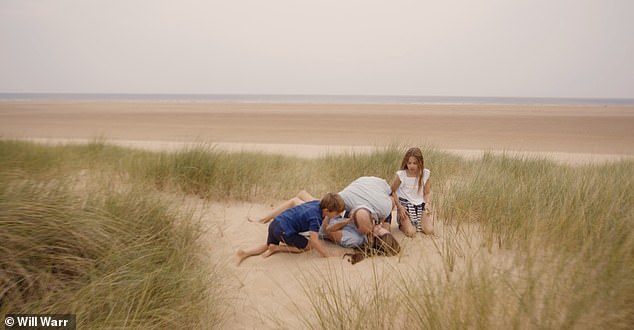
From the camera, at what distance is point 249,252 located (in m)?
3.82

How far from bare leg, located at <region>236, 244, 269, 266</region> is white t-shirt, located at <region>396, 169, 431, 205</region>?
5.85ft

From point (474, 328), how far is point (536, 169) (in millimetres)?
5391

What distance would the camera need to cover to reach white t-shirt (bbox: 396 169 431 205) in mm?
4492

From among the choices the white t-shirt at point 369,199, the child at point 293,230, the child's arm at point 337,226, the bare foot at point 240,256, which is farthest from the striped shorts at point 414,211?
the bare foot at point 240,256

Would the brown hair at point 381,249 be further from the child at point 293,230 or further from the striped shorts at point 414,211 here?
the striped shorts at point 414,211

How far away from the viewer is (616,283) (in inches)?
85.1

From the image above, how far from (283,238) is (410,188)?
171 centimetres

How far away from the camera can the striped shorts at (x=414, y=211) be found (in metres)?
4.34

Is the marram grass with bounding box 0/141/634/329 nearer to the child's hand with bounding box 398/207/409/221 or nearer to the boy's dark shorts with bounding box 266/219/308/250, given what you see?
the child's hand with bounding box 398/207/409/221

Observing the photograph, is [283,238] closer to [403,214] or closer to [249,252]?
[249,252]

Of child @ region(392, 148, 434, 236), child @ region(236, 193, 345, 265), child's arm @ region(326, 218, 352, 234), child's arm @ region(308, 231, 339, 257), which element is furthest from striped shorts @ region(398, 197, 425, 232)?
child's arm @ region(308, 231, 339, 257)

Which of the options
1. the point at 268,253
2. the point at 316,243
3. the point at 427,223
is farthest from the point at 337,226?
the point at 427,223

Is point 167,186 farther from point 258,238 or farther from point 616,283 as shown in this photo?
point 616,283

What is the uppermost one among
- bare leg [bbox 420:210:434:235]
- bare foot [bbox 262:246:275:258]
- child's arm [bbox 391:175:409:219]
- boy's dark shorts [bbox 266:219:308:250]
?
child's arm [bbox 391:175:409:219]
